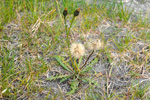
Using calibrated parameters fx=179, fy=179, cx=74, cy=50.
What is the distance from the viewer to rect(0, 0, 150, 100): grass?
194 cm

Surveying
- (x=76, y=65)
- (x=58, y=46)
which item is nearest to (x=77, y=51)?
(x=76, y=65)

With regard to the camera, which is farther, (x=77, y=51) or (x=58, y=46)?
(x=58, y=46)

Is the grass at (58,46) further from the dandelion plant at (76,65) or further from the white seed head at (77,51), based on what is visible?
the white seed head at (77,51)


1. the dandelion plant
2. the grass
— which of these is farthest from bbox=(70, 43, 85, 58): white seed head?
the grass

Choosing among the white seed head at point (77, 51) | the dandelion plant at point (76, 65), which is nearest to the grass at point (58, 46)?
the dandelion plant at point (76, 65)

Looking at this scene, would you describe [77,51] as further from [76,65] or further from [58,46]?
[58,46]

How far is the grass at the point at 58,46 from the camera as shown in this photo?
1935 millimetres

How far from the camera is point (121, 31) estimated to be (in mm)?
2721

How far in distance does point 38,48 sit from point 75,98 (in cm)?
88

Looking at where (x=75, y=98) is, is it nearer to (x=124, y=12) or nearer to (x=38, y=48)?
(x=38, y=48)

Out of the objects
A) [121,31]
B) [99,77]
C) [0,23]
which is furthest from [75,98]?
[0,23]

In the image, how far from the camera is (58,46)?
2.45 metres

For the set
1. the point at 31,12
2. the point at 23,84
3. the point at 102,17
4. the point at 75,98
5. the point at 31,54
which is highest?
the point at 31,12

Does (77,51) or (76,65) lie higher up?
(77,51)
